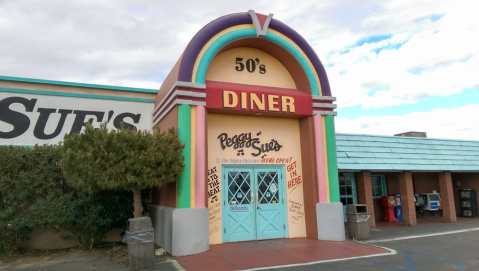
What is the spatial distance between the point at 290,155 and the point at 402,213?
755 centimetres

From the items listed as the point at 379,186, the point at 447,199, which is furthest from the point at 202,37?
the point at 447,199

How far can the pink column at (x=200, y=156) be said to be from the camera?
997 centimetres

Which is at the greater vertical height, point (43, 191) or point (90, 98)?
point (90, 98)

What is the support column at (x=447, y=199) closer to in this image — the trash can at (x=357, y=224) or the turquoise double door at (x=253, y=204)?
the trash can at (x=357, y=224)

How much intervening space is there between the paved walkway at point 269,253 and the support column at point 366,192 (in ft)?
15.4

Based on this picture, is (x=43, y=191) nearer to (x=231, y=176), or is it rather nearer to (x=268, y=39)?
(x=231, y=176)

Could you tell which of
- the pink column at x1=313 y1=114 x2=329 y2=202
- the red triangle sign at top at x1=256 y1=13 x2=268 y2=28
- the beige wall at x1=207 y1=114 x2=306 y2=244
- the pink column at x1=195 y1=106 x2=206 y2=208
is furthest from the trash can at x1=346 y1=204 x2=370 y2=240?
the red triangle sign at top at x1=256 y1=13 x2=268 y2=28

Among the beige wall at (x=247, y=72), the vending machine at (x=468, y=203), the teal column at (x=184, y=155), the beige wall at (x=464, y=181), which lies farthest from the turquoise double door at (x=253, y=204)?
the beige wall at (x=464, y=181)

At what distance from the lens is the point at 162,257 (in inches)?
377

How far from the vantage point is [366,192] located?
15.5 meters

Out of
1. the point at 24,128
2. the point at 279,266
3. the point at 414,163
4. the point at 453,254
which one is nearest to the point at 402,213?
the point at 414,163

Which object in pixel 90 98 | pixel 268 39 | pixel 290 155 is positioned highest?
pixel 268 39

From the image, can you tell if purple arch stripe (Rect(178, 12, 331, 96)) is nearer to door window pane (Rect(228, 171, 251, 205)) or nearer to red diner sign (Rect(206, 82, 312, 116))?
red diner sign (Rect(206, 82, 312, 116))

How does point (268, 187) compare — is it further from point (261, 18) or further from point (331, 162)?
point (261, 18)
